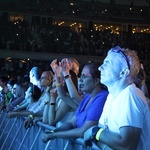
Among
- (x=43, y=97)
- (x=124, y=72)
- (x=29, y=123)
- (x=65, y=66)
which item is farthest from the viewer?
(x=43, y=97)

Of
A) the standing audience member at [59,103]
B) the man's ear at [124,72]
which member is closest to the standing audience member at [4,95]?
the standing audience member at [59,103]

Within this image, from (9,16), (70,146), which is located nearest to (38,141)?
(70,146)

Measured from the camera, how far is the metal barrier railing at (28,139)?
3.97 metres

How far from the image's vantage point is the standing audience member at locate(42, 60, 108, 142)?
146 inches

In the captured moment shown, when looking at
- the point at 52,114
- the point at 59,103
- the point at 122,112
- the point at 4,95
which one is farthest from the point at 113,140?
the point at 4,95

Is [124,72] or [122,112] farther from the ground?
[124,72]

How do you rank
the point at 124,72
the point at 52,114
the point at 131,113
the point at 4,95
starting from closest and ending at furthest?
the point at 131,113 < the point at 124,72 < the point at 52,114 < the point at 4,95

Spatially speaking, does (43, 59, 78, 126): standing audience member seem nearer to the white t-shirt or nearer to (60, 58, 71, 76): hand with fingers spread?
(60, 58, 71, 76): hand with fingers spread

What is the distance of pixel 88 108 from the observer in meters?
3.84

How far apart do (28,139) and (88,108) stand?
2.26m

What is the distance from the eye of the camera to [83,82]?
13.5ft

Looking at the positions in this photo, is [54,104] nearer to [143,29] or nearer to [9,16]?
[9,16]

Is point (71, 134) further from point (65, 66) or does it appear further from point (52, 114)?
point (65, 66)

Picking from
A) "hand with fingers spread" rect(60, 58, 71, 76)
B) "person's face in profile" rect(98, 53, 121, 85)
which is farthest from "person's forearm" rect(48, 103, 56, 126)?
"person's face in profile" rect(98, 53, 121, 85)
